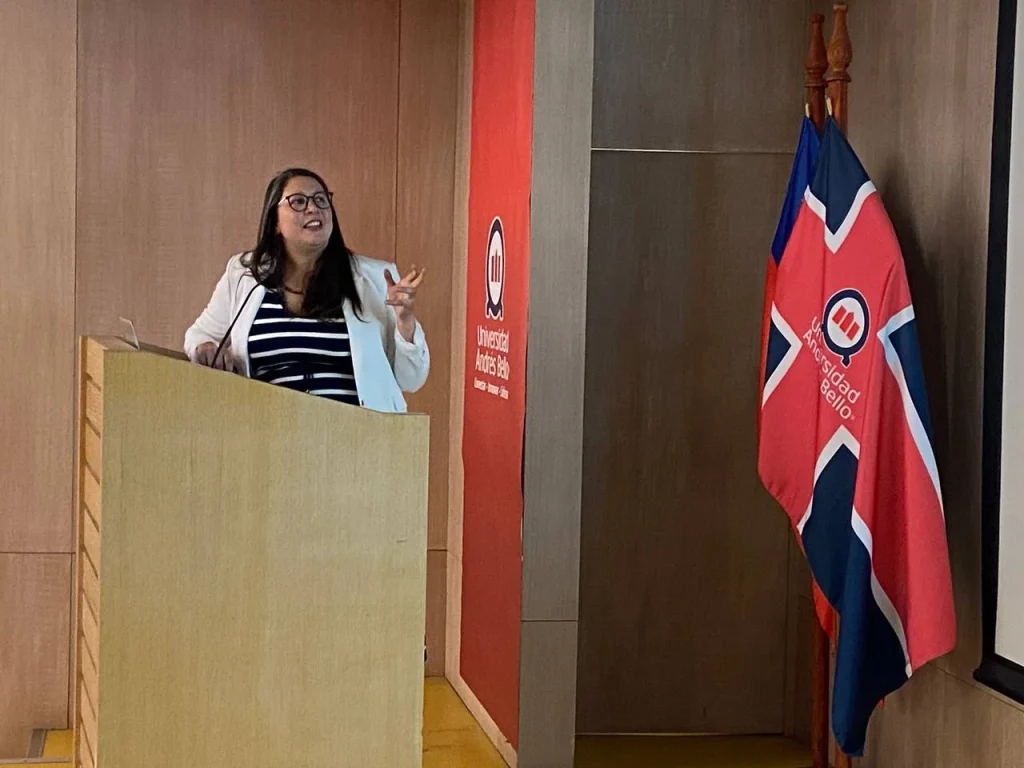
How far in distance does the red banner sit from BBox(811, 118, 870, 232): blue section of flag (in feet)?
2.71

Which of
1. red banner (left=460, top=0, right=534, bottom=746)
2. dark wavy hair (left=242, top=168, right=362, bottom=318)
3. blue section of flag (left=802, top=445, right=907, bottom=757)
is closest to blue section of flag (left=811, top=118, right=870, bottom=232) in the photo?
blue section of flag (left=802, top=445, right=907, bottom=757)

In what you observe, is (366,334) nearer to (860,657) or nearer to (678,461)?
(678,461)

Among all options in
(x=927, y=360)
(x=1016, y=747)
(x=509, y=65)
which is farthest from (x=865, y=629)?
(x=509, y=65)

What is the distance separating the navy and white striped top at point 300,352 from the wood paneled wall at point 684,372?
3.68ft

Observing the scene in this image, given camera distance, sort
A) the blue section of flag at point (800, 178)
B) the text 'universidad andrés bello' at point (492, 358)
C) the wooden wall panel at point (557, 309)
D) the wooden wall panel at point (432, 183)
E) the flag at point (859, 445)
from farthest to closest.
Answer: the wooden wall panel at point (432, 183), the text 'universidad andrés bello' at point (492, 358), the wooden wall panel at point (557, 309), the blue section of flag at point (800, 178), the flag at point (859, 445)

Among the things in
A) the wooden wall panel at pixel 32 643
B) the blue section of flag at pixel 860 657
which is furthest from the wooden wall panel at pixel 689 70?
the wooden wall panel at pixel 32 643

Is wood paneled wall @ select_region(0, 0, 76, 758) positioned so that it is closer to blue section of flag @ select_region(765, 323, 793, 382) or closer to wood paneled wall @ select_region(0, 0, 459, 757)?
wood paneled wall @ select_region(0, 0, 459, 757)

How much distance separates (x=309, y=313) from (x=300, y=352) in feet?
0.36

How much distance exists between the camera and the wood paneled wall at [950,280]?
345cm

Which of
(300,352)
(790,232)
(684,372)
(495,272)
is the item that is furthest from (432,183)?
(790,232)

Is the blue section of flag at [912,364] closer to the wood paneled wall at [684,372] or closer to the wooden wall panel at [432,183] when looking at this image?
the wood paneled wall at [684,372]

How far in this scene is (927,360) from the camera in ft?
12.2

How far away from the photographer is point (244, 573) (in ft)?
8.33

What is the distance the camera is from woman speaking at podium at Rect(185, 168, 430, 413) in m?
3.71
